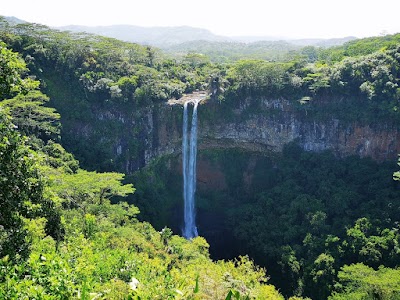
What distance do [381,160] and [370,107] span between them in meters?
3.91

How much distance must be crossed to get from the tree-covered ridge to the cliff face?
8.16 m

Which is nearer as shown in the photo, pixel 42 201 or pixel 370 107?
pixel 42 201

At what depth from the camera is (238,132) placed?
30.8 m

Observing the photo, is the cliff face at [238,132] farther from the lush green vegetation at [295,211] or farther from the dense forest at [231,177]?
the lush green vegetation at [295,211]

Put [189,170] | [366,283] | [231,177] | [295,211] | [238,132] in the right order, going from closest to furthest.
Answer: [366,283] → [295,211] → [189,170] → [238,132] → [231,177]

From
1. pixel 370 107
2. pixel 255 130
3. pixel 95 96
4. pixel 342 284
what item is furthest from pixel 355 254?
pixel 95 96

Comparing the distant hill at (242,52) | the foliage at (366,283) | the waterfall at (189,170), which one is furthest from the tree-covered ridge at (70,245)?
the distant hill at (242,52)

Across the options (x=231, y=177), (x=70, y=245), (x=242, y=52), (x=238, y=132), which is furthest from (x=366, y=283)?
(x=242, y=52)

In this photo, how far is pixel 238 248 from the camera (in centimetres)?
2570

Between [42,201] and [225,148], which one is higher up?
[42,201]

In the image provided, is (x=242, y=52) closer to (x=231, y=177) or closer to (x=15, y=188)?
(x=231, y=177)

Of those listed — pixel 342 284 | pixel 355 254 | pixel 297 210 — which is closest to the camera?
pixel 342 284

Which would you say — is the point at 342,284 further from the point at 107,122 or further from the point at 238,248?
the point at 107,122

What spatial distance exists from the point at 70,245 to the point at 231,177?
21.8 meters
